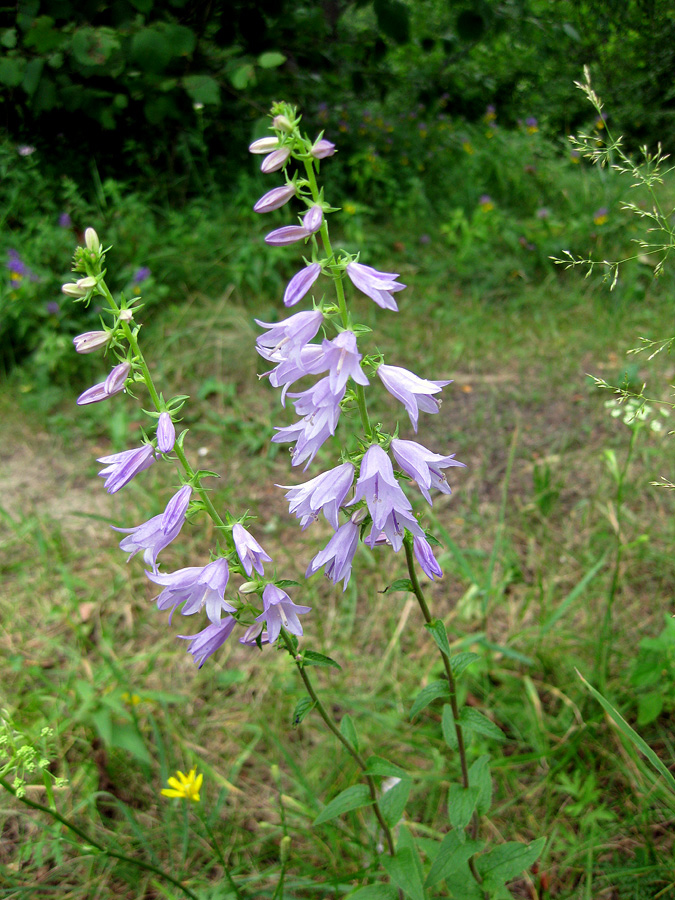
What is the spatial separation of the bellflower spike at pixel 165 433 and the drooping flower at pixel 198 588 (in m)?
0.25

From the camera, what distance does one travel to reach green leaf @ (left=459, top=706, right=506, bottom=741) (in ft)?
4.35

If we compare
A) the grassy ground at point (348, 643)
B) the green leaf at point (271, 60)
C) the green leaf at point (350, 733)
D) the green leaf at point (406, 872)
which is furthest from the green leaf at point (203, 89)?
the green leaf at point (406, 872)

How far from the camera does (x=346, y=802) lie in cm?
139

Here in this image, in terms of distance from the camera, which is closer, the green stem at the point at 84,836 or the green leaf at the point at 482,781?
the green stem at the point at 84,836

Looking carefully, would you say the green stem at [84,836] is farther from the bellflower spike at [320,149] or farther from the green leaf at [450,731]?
the bellflower spike at [320,149]

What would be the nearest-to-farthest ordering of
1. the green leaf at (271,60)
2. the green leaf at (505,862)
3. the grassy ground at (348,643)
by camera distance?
1. the green leaf at (505,862)
2. the grassy ground at (348,643)
3. the green leaf at (271,60)

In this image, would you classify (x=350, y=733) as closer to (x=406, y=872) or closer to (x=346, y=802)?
(x=346, y=802)

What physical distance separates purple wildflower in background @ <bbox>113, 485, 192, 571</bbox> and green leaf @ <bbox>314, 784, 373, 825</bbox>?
0.64m

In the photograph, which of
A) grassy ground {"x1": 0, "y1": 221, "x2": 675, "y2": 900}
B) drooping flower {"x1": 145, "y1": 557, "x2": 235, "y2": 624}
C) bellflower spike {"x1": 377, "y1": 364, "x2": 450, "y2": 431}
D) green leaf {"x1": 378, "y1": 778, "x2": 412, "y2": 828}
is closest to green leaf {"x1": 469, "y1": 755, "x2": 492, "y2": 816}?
green leaf {"x1": 378, "y1": 778, "x2": 412, "y2": 828}

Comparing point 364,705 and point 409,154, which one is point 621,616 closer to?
point 364,705

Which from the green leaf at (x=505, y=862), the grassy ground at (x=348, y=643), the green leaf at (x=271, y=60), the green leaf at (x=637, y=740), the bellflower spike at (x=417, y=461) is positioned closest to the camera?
the bellflower spike at (x=417, y=461)

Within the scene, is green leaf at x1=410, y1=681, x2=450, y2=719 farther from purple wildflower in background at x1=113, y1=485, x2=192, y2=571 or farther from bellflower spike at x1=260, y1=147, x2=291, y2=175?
bellflower spike at x1=260, y1=147, x2=291, y2=175

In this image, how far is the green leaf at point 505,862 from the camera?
1.42 meters

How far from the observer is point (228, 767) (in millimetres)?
2158
